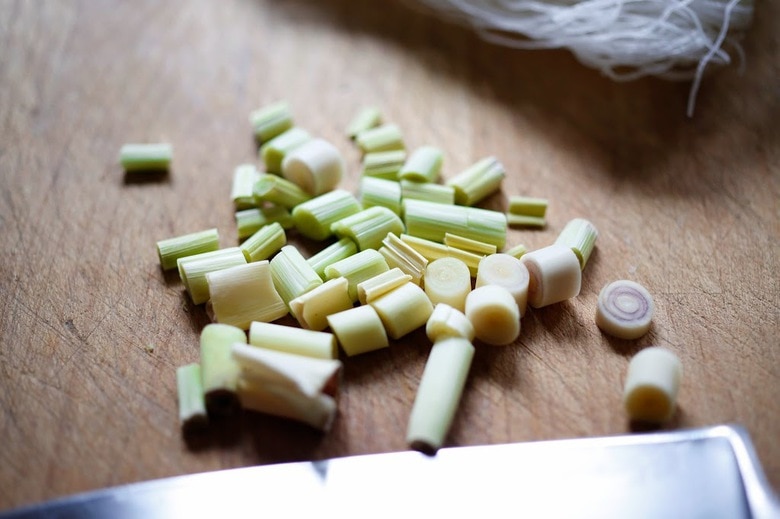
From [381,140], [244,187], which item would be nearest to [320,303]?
[244,187]

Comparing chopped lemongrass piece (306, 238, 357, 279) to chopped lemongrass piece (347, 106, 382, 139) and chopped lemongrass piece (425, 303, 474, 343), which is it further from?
chopped lemongrass piece (347, 106, 382, 139)

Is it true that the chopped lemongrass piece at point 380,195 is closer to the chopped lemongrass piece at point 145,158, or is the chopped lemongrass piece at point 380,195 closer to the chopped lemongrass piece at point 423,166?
the chopped lemongrass piece at point 423,166

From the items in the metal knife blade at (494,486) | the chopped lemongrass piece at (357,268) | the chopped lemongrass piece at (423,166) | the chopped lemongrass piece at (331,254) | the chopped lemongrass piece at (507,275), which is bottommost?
the metal knife blade at (494,486)

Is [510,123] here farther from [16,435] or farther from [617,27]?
[16,435]

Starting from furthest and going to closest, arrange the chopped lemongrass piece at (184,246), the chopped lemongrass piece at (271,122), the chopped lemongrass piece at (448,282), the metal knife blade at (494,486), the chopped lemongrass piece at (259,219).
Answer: the chopped lemongrass piece at (271,122)
the chopped lemongrass piece at (259,219)
the chopped lemongrass piece at (184,246)
the chopped lemongrass piece at (448,282)
the metal knife blade at (494,486)

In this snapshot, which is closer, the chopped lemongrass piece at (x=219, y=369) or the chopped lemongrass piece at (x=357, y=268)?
the chopped lemongrass piece at (x=219, y=369)

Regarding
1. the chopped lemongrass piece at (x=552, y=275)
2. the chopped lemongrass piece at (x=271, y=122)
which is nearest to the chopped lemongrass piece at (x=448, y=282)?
the chopped lemongrass piece at (x=552, y=275)

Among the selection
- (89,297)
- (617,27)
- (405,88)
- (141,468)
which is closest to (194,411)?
(141,468)

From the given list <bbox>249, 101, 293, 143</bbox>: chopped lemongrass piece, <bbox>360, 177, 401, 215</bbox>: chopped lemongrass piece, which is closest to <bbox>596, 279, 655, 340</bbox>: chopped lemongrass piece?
<bbox>360, 177, 401, 215</bbox>: chopped lemongrass piece
